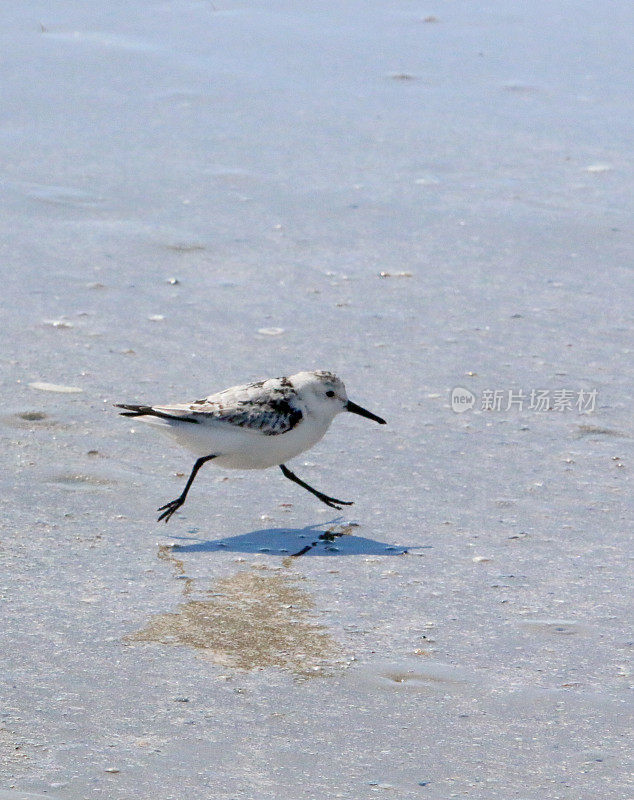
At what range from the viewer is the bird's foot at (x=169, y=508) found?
522cm

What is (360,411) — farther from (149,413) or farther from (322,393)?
(149,413)

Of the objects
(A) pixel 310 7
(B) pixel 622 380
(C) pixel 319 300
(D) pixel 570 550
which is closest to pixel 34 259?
(C) pixel 319 300

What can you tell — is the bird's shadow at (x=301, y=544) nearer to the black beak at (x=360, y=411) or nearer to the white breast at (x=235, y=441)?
the white breast at (x=235, y=441)

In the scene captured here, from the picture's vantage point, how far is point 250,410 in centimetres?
547

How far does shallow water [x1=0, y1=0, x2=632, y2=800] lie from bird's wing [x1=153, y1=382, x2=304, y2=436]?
0.38 metres

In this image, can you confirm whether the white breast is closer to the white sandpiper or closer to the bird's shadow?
the white sandpiper

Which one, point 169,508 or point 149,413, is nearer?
point 169,508

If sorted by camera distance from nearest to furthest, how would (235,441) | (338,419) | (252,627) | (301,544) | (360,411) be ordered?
(252,627) < (301,544) < (235,441) < (360,411) < (338,419)

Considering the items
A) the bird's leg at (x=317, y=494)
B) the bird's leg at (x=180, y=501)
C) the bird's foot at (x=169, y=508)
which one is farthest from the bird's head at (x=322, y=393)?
the bird's foot at (x=169, y=508)

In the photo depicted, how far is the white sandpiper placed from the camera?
5402 millimetres

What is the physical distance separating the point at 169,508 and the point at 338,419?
54.9 inches

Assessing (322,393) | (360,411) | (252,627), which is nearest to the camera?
(252,627)

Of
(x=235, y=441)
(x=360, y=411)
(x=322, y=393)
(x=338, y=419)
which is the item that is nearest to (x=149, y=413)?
(x=235, y=441)

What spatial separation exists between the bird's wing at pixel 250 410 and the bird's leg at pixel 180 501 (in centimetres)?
18
